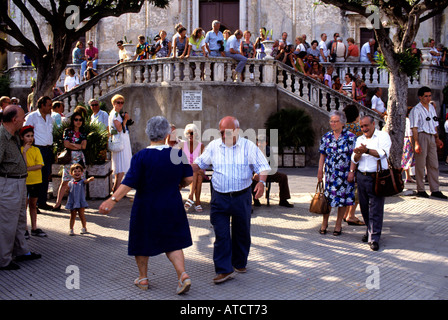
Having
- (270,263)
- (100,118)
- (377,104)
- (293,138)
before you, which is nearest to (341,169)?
(270,263)

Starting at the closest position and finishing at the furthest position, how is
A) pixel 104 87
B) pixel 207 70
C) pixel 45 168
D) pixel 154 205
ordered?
pixel 154 205 < pixel 45 168 < pixel 207 70 < pixel 104 87

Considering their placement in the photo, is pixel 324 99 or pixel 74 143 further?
pixel 324 99

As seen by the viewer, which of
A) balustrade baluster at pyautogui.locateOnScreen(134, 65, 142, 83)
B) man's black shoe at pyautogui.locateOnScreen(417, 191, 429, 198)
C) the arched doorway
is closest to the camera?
man's black shoe at pyautogui.locateOnScreen(417, 191, 429, 198)

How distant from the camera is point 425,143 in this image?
34.8ft

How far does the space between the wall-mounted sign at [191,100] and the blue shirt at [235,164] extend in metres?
9.50

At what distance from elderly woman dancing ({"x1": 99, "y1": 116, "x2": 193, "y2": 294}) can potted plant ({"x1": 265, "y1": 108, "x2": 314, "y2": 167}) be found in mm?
9844

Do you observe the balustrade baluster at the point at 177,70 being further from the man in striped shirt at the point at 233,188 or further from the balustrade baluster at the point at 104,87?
the man in striped shirt at the point at 233,188

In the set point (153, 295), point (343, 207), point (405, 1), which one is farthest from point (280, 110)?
→ point (153, 295)

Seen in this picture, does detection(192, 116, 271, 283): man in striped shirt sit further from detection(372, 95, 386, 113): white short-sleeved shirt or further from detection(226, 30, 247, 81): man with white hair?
detection(372, 95, 386, 113): white short-sleeved shirt

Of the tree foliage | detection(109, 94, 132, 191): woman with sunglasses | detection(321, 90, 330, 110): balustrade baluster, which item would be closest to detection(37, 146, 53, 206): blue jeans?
detection(109, 94, 132, 191): woman with sunglasses

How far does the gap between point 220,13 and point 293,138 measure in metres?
10.2

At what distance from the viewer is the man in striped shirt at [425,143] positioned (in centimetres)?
1045

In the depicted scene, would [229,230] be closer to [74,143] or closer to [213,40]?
[74,143]

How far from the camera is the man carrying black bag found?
7379 millimetres
